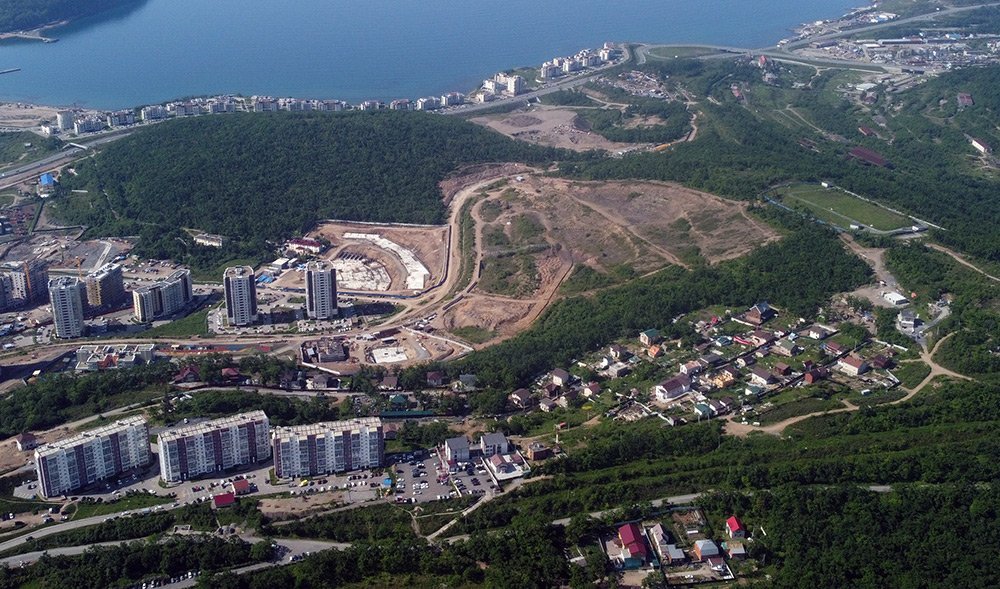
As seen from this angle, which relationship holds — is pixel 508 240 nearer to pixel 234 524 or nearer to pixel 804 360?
pixel 804 360

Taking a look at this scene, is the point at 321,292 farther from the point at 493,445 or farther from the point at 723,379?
the point at 723,379

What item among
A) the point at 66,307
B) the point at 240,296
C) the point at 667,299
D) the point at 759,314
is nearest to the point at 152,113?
the point at 66,307

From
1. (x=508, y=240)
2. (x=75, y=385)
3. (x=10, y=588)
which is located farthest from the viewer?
(x=508, y=240)

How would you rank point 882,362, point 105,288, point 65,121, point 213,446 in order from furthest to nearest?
point 65,121, point 105,288, point 882,362, point 213,446

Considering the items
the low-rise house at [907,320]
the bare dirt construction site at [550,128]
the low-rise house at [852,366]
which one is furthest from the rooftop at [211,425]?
the bare dirt construction site at [550,128]

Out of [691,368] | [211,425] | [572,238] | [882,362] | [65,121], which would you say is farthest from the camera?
[65,121]

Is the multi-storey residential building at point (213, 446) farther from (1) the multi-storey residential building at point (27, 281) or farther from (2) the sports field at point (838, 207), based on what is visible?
(2) the sports field at point (838, 207)

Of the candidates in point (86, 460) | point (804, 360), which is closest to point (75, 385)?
point (86, 460)
